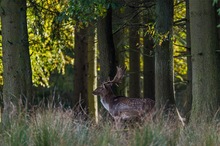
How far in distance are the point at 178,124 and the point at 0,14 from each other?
19.0 feet

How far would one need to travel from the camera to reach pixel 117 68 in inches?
642

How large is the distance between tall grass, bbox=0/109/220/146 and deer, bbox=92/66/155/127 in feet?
11.8

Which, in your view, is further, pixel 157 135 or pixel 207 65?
pixel 207 65

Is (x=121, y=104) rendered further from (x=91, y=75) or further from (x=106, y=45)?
(x=91, y=75)

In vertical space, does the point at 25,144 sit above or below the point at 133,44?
below

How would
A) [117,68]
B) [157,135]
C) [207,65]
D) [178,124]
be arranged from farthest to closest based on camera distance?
[117,68], [207,65], [178,124], [157,135]

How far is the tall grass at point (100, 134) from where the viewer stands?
1026 centimetres

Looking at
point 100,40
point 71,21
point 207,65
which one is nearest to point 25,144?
point 207,65

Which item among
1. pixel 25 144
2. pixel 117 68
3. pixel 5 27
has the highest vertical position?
pixel 5 27

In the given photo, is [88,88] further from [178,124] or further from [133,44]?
[178,124]

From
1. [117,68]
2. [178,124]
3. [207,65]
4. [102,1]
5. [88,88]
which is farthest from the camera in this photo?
[88,88]

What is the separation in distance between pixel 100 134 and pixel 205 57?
3.59 meters

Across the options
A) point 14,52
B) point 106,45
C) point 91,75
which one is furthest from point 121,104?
point 91,75

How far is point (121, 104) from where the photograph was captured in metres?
15.7
